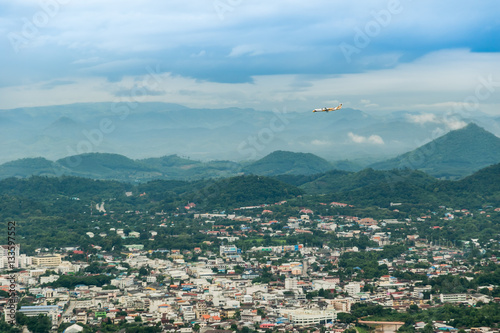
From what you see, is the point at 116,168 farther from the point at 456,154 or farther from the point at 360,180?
the point at 360,180

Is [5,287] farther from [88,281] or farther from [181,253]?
[181,253]

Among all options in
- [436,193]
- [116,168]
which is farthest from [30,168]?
[436,193]

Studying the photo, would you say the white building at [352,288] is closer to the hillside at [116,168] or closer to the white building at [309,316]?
the white building at [309,316]

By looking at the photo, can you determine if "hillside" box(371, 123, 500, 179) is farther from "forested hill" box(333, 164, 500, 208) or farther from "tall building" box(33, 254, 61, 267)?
"tall building" box(33, 254, 61, 267)

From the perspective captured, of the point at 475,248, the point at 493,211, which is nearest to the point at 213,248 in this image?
the point at 475,248

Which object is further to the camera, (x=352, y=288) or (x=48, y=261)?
(x=48, y=261)

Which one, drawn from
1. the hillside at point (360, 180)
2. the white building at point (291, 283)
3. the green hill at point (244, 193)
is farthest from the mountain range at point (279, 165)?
the white building at point (291, 283)

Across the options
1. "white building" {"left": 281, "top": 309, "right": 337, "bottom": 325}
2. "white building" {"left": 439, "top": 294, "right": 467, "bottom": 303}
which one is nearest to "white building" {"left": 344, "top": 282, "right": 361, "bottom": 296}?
"white building" {"left": 439, "top": 294, "right": 467, "bottom": 303}
